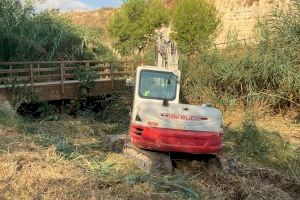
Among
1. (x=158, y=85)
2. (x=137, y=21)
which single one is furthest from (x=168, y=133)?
(x=137, y=21)

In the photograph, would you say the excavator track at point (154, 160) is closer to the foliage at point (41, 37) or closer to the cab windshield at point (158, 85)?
the cab windshield at point (158, 85)

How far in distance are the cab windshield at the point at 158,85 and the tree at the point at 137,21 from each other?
106ft

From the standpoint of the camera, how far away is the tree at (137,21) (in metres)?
43.5

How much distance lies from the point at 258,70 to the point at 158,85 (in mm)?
7157

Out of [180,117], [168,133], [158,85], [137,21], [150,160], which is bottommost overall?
[150,160]

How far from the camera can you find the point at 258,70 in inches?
645

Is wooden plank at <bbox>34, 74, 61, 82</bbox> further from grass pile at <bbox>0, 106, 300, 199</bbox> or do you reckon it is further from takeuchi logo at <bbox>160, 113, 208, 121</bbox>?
takeuchi logo at <bbox>160, 113, 208, 121</bbox>

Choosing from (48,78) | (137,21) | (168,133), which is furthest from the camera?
(137,21)

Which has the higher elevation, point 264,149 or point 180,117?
point 180,117

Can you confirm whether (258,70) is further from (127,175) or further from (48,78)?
(127,175)

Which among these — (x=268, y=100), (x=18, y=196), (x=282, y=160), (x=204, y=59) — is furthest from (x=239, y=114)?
(x=18, y=196)

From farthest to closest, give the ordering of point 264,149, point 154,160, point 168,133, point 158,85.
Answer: point 264,149 < point 158,85 < point 168,133 < point 154,160

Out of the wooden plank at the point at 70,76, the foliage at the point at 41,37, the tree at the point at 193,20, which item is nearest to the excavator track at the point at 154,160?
the wooden plank at the point at 70,76

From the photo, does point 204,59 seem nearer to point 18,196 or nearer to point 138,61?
point 138,61
